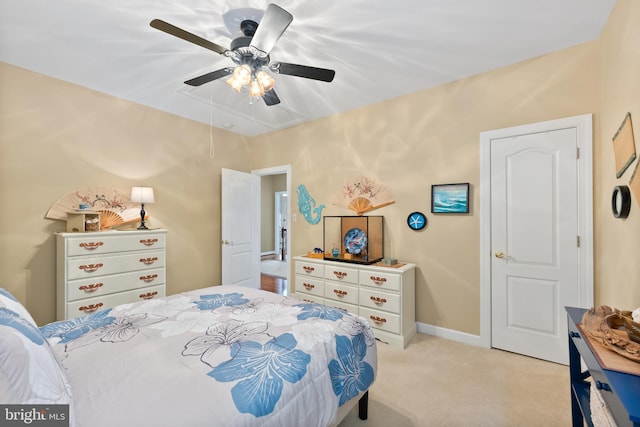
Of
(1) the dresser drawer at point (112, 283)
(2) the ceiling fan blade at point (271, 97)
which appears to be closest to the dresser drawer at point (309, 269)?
(1) the dresser drawer at point (112, 283)

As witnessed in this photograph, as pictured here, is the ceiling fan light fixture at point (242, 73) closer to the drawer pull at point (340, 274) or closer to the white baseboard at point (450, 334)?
the drawer pull at point (340, 274)

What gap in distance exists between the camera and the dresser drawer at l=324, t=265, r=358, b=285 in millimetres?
3062

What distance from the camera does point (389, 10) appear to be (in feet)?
6.19

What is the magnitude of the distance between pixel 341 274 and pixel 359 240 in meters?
0.50

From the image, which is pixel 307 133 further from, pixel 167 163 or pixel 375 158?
pixel 167 163

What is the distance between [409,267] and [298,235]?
5.94 ft

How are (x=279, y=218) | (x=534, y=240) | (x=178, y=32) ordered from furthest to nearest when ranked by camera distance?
(x=279, y=218), (x=534, y=240), (x=178, y=32)

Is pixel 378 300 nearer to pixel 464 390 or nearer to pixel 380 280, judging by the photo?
pixel 380 280

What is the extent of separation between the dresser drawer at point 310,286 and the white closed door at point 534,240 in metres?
1.80

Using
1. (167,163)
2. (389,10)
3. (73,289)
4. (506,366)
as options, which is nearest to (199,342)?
(73,289)

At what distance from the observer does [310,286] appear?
3.45 metres

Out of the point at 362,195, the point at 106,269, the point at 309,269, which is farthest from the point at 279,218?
the point at 106,269

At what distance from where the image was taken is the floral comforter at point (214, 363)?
0.91 meters

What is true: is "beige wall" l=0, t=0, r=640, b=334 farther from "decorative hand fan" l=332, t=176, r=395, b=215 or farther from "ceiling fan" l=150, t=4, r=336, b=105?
"ceiling fan" l=150, t=4, r=336, b=105
